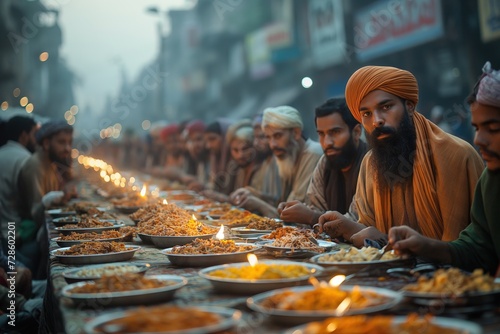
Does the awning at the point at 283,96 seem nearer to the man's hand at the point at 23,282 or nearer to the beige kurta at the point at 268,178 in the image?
the beige kurta at the point at 268,178

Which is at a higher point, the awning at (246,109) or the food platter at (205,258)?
the awning at (246,109)

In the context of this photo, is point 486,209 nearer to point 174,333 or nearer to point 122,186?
point 174,333

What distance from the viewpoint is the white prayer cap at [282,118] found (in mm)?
7578

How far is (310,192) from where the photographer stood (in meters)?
6.21

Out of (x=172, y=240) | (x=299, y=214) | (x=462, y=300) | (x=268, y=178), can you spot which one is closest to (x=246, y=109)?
(x=268, y=178)

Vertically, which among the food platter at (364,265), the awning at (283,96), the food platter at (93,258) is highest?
the awning at (283,96)

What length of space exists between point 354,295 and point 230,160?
8.82 metres

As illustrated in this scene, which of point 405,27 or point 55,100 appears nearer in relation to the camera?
A: point 405,27

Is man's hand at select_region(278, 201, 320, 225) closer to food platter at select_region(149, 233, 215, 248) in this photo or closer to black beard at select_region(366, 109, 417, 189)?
black beard at select_region(366, 109, 417, 189)

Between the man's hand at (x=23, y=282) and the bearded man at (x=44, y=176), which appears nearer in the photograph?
the man's hand at (x=23, y=282)

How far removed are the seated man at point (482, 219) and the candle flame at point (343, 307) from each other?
95 cm

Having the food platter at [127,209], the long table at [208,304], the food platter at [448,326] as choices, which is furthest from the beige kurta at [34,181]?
the food platter at [448,326]

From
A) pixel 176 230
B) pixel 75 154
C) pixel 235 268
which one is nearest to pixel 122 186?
pixel 176 230

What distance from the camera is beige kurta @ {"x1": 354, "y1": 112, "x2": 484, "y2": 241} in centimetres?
407
